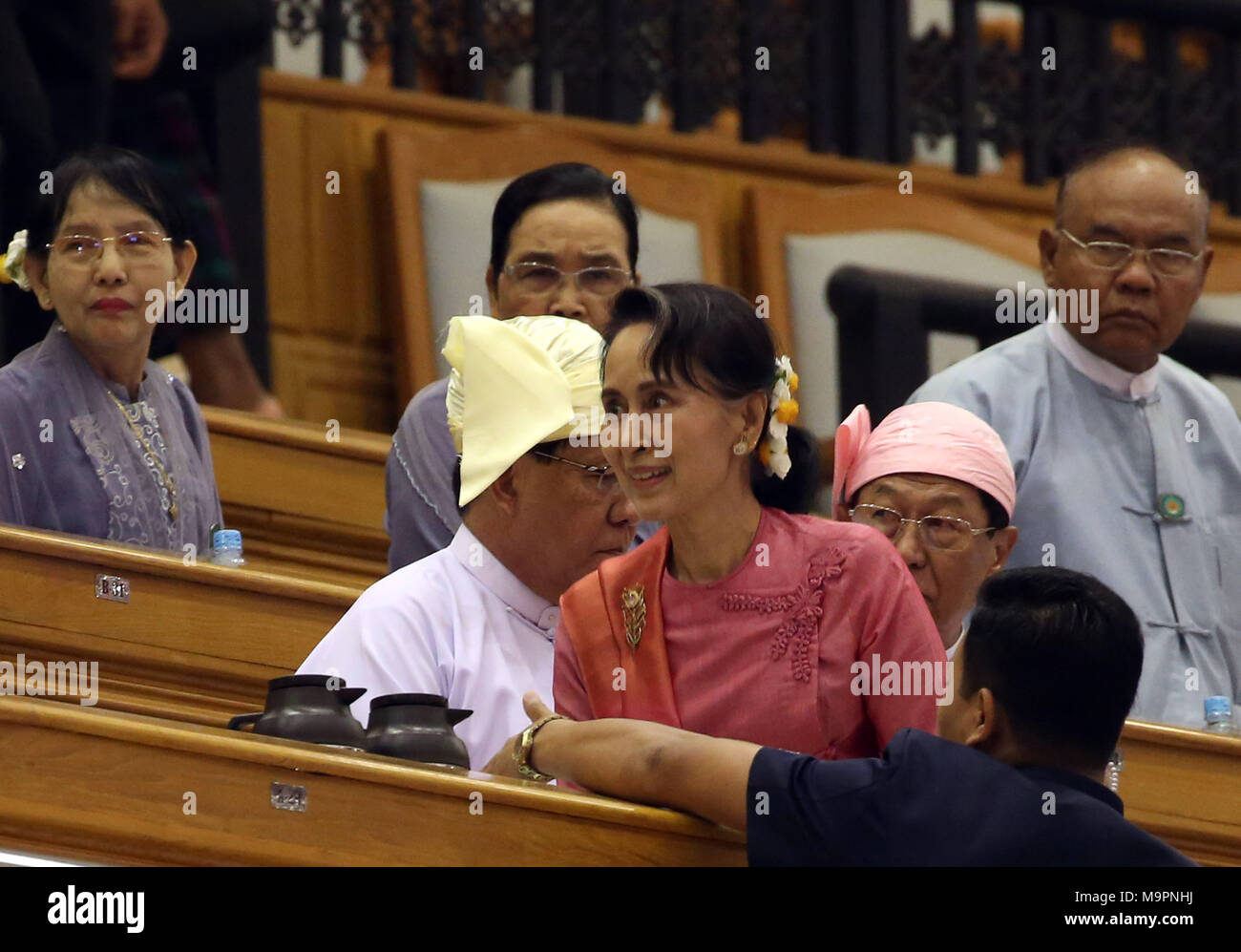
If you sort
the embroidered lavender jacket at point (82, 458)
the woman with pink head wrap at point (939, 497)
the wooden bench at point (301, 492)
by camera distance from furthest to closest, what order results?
1. the wooden bench at point (301, 492)
2. the embroidered lavender jacket at point (82, 458)
3. the woman with pink head wrap at point (939, 497)

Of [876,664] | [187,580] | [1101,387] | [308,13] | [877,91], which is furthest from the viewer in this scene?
[877,91]

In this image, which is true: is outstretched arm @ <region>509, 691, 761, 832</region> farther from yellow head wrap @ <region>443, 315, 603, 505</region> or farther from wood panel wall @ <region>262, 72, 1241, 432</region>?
wood panel wall @ <region>262, 72, 1241, 432</region>

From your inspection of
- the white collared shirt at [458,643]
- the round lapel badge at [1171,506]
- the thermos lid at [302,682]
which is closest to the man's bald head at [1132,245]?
the round lapel badge at [1171,506]

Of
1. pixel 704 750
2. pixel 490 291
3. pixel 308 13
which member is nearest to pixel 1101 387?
pixel 490 291

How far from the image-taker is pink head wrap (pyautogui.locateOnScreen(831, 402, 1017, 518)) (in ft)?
8.06

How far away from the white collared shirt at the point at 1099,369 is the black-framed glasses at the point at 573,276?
24.4 inches

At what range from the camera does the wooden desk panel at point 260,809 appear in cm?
174

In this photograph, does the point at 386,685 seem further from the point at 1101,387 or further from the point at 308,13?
the point at 308,13

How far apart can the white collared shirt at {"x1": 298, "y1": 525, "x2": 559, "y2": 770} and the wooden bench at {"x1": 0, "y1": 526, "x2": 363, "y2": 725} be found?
0.35 meters

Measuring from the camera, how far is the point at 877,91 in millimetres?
4590

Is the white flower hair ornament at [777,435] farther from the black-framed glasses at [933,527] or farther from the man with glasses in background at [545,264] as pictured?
the man with glasses in background at [545,264]

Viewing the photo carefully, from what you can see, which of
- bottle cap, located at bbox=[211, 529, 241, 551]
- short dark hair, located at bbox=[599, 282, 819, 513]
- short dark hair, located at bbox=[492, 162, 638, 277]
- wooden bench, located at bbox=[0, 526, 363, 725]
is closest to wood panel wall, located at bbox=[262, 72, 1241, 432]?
short dark hair, located at bbox=[492, 162, 638, 277]

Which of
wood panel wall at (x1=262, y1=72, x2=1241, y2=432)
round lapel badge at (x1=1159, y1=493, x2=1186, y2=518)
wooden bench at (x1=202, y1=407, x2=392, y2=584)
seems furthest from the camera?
wood panel wall at (x1=262, y1=72, x2=1241, y2=432)
